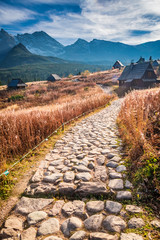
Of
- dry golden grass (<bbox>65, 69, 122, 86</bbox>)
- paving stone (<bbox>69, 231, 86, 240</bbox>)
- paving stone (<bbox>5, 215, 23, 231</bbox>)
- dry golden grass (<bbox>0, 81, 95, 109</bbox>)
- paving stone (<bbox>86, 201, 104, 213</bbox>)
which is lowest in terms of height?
paving stone (<bbox>5, 215, 23, 231</bbox>)

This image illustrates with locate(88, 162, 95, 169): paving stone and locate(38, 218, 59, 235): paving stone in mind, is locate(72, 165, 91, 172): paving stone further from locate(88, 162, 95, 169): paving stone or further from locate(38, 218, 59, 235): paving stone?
locate(38, 218, 59, 235): paving stone

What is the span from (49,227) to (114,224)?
0.87 meters

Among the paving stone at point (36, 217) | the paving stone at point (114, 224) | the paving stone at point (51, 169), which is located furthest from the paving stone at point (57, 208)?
the paving stone at point (51, 169)

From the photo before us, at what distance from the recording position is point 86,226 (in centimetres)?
179

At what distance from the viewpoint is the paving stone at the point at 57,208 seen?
6.77ft

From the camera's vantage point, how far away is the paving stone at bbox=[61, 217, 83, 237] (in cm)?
175

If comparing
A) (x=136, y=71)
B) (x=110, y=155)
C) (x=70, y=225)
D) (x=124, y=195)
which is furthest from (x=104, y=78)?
(x=70, y=225)

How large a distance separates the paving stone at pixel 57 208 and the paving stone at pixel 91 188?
0.34 m

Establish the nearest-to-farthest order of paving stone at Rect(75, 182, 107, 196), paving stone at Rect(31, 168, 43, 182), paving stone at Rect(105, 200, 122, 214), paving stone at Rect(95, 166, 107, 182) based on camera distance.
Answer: paving stone at Rect(105, 200, 122, 214)
paving stone at Rect(75, 182, 107, 196)
paving stone at Rect(95, 166, 107, 182)
paving stone at Rect(31, 168, 43, 182)

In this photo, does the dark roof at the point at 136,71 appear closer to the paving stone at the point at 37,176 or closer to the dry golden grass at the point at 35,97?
the dry golden grass at the point at 35,97

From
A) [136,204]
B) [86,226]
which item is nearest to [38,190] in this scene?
[86,226]

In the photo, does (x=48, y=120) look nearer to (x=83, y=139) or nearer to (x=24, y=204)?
(x=83, y=139)

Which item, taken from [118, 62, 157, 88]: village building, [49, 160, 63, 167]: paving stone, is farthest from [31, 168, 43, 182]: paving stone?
[118, 62, 157, 88]: village building

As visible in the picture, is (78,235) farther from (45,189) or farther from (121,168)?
(121,168)
